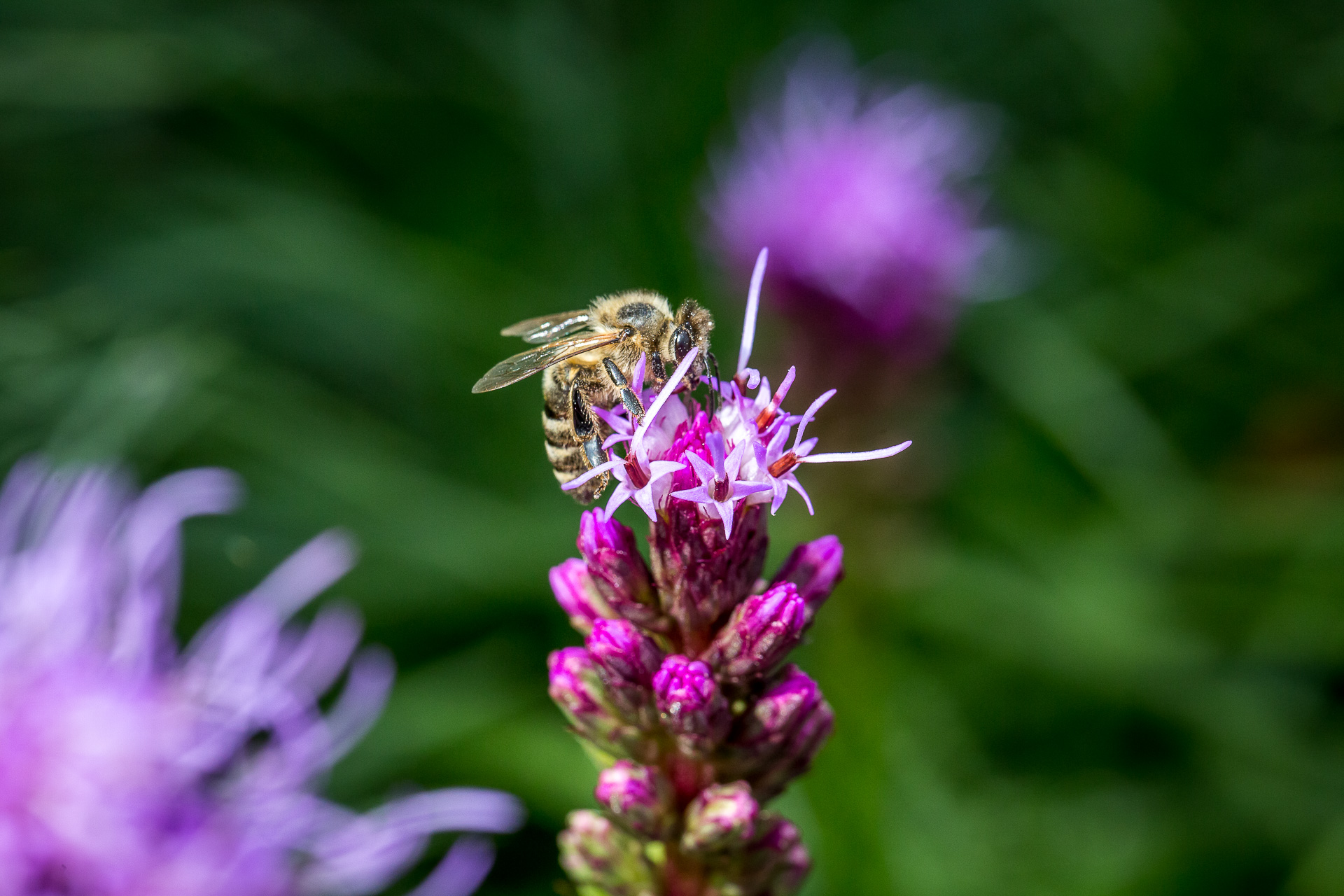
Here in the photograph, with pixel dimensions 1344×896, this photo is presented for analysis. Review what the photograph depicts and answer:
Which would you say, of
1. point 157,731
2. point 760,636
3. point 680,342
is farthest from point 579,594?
point 157,731

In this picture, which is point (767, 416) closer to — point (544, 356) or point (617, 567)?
point (617, 567)

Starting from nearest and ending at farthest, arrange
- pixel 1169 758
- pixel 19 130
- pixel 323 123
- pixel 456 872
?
pixel 456 872, pixel 1169 758, pixel 19 130, pixel 323 123

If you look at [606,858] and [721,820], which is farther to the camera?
[606,858]

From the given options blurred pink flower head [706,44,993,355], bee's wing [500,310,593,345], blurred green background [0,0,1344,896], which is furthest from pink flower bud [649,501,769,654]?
blurred pink flower head [706,44,993,355]

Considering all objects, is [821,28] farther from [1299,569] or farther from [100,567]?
[100,567]

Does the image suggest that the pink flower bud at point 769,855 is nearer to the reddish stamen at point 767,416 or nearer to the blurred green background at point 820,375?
the reddish stamen at point 767,416

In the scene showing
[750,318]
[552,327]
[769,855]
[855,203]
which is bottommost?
[769,855]

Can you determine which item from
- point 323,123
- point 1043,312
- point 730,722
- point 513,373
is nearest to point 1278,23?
point 1043,312
